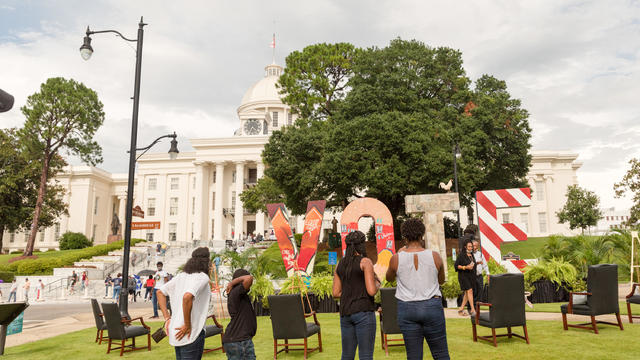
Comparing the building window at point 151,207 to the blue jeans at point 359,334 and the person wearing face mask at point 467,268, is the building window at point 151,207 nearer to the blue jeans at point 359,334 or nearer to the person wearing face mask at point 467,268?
the person wearing face mask at point 467,268

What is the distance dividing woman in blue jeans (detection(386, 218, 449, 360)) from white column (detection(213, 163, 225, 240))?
175 ft

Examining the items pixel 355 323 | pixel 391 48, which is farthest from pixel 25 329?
pixel 391 48

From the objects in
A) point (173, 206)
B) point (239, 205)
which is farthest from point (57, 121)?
point (173, 206)

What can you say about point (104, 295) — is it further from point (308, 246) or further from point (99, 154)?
point (308, 246)

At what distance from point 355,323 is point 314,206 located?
1153 cm

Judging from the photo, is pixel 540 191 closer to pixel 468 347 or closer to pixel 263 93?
pixel 263 93

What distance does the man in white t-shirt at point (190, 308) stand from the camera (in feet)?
13.7

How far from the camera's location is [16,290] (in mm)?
25938

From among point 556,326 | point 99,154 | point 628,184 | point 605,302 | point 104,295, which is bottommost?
point 104,295

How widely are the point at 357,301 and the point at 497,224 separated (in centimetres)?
945

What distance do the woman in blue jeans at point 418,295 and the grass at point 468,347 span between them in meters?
2.70

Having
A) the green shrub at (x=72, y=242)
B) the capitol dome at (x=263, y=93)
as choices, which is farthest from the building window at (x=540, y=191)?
the green shrub at (x=72, y=242)

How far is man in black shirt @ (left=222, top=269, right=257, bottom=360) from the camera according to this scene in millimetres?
4652

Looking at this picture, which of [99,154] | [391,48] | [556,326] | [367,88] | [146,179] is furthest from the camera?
[146,179]
